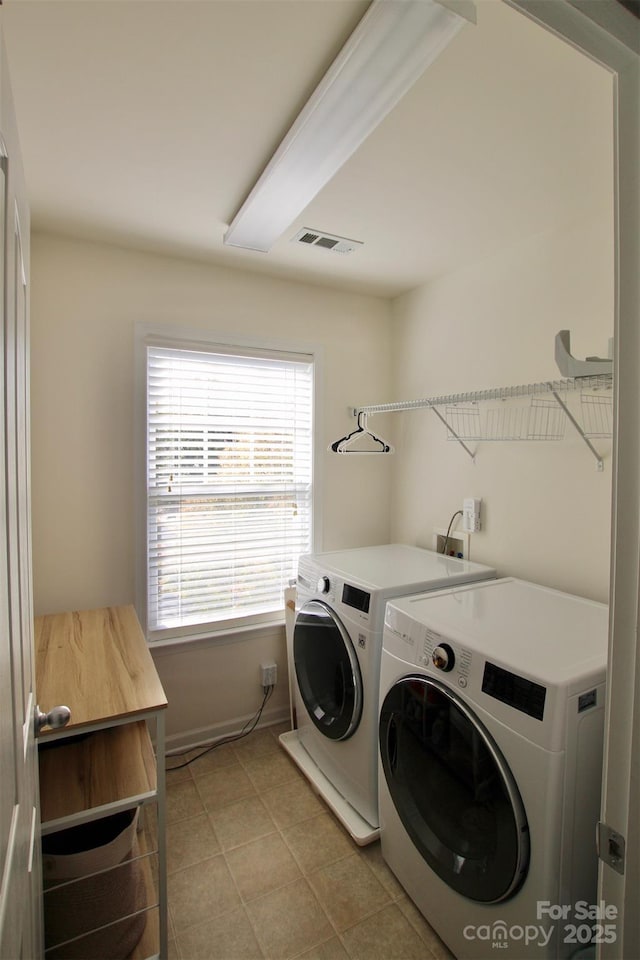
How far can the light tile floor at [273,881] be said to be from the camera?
4.82 ft

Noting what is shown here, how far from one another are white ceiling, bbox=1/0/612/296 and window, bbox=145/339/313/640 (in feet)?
2.19

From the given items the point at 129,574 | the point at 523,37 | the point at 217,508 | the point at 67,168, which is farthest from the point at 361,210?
the point at 129,574

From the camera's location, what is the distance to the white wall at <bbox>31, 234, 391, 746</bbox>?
207 cm

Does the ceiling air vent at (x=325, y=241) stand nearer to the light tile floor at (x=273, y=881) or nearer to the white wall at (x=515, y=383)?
the white wall at (x=515, y=383)

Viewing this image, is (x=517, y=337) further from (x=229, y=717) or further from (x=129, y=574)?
(x=229, y=717)

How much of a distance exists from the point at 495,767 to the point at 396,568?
1.00m

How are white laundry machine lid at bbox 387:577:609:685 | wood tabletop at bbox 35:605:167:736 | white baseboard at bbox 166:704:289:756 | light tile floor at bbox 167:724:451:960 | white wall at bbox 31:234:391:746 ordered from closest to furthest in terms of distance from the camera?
1. white laundry machine lid at bbox 387:577:609:685
2. wood tabletop at bbox 35:605:167:736
3. light tile floor at bbox 167:724:451:960
4. white wall at bbox 31:234:391:746
5. white baseboard at bbox 166:704:289:756

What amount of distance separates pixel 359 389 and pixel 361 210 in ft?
3.70

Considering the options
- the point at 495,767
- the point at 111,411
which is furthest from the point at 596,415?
the point at 111,411

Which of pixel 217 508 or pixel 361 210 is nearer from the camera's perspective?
pixel 361 210

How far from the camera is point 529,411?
2059 mm

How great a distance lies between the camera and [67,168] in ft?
5.13

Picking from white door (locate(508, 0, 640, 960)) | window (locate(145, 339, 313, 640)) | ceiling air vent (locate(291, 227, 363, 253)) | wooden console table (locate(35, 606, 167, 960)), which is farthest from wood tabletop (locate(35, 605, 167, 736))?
ceiling air vent (locate(291, 227, 363, 253))

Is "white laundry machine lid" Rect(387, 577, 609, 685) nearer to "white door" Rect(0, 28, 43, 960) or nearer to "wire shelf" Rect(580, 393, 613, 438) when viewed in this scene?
"wire shelf" Rect(580, 393, 613, 438)
